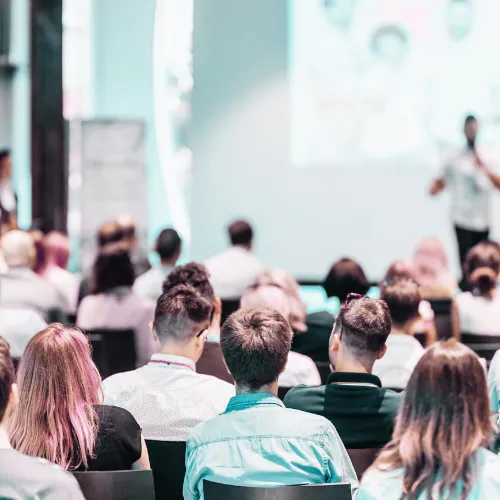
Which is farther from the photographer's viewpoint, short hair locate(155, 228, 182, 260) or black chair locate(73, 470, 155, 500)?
short hair locate(155, 228, 182, 260)

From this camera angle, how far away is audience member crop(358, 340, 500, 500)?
5.76 feet

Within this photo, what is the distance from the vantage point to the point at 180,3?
1024 cm

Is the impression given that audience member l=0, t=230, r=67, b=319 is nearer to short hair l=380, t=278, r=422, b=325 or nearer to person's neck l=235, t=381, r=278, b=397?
short hair l=380, t=278, r=422, b=325

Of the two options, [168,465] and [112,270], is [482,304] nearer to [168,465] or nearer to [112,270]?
[112,270]

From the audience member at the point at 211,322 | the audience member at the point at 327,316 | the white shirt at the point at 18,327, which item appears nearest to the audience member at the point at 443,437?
the audience member at the point at 211,322

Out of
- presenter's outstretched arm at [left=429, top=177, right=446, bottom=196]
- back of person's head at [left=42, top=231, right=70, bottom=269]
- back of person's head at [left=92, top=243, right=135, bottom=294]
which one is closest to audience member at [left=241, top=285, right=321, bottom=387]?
back of person's head at [left=92, top=243, right=135, bottom=294]

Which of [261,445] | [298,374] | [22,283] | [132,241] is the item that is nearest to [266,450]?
[261,445]

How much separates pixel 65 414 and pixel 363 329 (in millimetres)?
918

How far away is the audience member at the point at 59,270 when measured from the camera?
5805mm

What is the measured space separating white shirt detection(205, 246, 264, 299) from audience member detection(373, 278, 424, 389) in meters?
2.24

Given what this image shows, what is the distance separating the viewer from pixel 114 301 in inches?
187

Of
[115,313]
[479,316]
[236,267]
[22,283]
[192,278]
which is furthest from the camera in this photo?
[236,267]

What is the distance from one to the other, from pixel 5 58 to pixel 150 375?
8.04 metres

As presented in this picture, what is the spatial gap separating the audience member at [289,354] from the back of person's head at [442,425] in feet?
4.29
